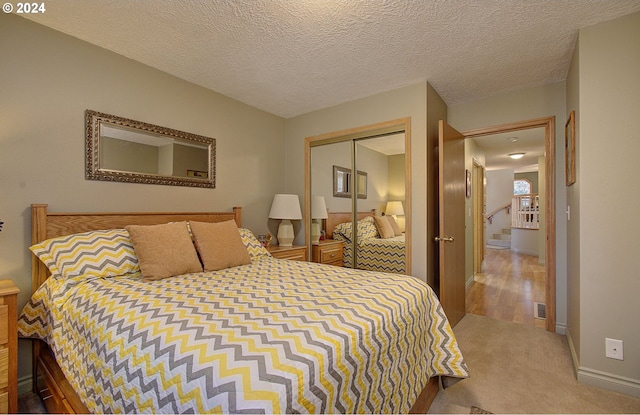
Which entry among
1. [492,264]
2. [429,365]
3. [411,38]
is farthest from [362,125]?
[492,264]

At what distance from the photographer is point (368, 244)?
10.7 ft

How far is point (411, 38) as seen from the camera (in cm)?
210

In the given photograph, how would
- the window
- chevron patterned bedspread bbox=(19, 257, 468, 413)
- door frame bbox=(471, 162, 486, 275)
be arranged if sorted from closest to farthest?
chevron patterned bedspread bbox=(19, 257, 468, 413) → door frame bbox=(471, 162, 486, 275) → the window

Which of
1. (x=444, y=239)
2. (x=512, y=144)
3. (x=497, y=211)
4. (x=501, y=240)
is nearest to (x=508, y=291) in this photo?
(x=444, y=239)

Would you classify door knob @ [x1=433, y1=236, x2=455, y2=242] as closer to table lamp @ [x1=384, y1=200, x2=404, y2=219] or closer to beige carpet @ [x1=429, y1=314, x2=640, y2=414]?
table lamp @ [x1=384, y1=200, x2=404, y2=219]

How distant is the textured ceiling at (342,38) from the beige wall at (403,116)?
149 millimetres

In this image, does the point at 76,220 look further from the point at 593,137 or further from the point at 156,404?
the point at 593,137

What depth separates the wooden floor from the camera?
11.0ft

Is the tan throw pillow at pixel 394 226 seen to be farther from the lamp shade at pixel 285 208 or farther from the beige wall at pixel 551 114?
the beige wall at pixel 551 114

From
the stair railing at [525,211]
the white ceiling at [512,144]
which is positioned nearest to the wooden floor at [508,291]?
the stair railing at [525,211]

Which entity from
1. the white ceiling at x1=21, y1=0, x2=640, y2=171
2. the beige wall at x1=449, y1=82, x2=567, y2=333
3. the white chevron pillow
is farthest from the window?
the white chevron pillow

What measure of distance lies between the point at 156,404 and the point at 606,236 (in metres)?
2.60

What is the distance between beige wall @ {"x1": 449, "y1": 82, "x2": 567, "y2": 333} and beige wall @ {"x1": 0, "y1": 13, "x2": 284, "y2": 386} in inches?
121

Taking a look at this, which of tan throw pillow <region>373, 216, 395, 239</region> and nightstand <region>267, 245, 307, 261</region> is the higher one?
tan throw pillow <region>373, 216, 395, 239</region>
